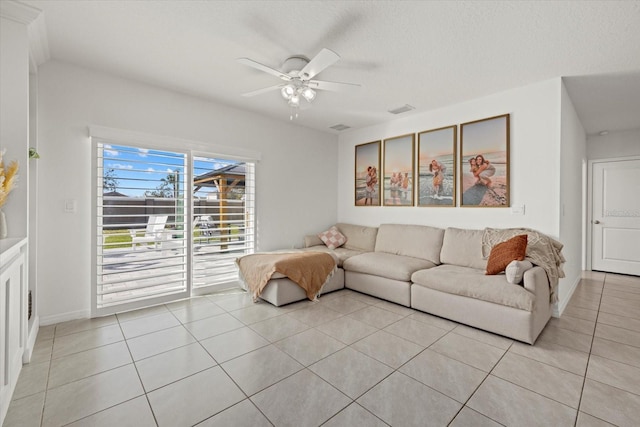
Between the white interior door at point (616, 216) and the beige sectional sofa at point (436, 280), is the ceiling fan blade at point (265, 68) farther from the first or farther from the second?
the white interior door at point (616, 216)

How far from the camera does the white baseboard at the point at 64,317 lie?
286 centimetres

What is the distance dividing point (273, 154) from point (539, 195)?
3.63 metres

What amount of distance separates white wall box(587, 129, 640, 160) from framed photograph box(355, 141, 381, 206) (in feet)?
13.4

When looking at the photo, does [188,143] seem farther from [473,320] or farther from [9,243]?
[473,320]

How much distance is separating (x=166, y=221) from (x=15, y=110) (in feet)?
5.49

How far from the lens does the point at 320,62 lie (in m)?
2.34

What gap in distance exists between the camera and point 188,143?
3709 mm

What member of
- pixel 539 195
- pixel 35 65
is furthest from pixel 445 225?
pixel 35 65

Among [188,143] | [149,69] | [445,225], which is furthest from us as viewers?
[445,225]

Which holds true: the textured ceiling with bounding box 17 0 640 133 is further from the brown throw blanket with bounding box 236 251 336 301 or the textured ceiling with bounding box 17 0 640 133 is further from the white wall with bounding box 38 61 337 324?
the brown throw blanket with bounding box 236 251 336 301

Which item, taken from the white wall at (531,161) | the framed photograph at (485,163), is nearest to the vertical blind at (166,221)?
the white wall at (531,161)

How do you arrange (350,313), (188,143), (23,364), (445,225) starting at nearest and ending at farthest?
(23,364), (350,313), (188,143), (445,225)

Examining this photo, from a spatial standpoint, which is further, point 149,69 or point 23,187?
point 149,69

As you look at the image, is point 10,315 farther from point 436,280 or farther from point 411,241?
point 411,241
